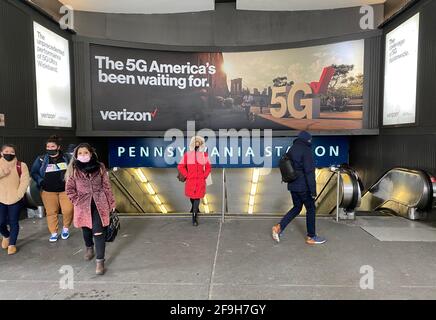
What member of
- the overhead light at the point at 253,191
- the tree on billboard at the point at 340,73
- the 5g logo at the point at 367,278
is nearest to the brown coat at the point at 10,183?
the 5g logo at the point at 367,278

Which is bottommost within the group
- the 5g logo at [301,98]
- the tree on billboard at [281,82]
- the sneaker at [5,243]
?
the sneaker at [5,243]

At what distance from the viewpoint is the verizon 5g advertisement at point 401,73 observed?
6652 millimetres

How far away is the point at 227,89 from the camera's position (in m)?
9.30

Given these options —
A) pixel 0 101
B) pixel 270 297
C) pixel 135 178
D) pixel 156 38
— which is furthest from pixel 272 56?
pixel 270 297

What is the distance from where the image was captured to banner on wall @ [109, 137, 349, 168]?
9367mm

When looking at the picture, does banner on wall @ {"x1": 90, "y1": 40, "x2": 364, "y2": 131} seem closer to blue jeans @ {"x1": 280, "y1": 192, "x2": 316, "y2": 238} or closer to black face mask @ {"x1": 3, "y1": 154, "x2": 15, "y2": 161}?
black face mask @ {"x1": 3, "y1": 154, "x2": 15, "y2": 161}

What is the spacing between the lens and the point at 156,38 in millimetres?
9391

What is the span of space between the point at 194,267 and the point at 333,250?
1910 millimetres

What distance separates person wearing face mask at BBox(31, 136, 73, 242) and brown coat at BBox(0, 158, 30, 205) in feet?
1.02

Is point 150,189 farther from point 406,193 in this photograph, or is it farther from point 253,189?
point 406,193

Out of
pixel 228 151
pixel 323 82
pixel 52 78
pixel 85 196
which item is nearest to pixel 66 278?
pixel 85 196

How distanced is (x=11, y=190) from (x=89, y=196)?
141cm

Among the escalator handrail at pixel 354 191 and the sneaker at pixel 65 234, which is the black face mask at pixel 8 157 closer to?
the sneaker at pixel 65 234

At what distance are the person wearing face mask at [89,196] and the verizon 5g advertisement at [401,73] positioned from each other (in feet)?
20.7
